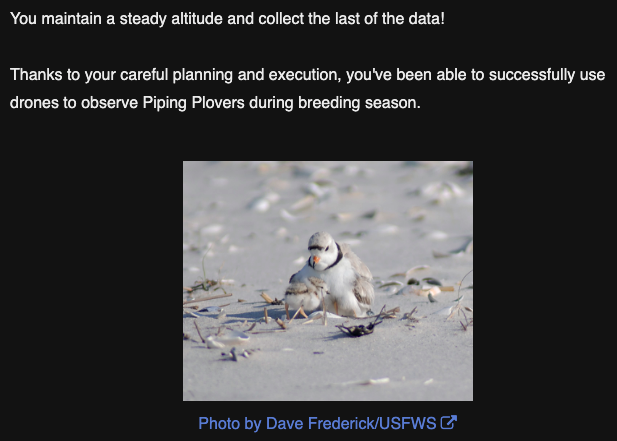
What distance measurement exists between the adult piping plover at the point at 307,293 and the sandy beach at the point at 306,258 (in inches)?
4.0

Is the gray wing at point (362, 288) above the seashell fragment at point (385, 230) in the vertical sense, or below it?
below

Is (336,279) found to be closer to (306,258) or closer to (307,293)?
(307,293)

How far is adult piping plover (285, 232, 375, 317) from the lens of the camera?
150 inches

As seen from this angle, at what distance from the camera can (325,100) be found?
4066 mm

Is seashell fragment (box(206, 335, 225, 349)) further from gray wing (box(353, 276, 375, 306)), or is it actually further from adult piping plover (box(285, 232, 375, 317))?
gray wing (box(353, 276, 375, 306))

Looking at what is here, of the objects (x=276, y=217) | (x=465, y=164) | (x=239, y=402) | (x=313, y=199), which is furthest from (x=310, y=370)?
(x=465, y=164)

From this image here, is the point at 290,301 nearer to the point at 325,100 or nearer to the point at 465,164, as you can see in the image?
the point at 325,100

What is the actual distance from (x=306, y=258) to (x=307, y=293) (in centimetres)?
184

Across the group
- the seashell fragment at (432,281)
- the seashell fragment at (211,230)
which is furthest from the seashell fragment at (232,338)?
the seashell fragment at (211,230)

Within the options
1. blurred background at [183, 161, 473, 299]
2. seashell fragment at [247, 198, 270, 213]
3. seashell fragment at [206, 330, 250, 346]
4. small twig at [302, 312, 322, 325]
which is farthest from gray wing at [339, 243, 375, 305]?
seashell fragment at [247, 198, 270, 213]

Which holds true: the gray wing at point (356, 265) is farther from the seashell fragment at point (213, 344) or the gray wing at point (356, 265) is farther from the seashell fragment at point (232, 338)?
the seashell fragment at point (213, 344)

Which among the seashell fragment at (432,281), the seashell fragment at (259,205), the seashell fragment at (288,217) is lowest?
the seashell fragment at (432,281)

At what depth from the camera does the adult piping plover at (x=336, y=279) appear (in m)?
3.81

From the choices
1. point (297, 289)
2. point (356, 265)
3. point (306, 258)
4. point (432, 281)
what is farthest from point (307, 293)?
point (306, 258)
